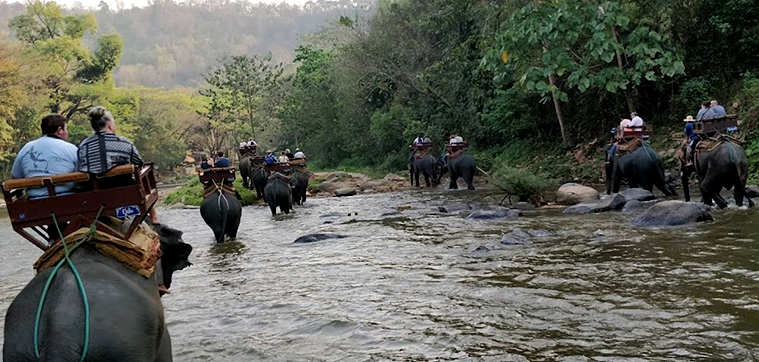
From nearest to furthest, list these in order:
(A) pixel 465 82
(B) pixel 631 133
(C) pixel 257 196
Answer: (B) pixel 631 133
(C) pixel 257 196
(A) pixel 465 82

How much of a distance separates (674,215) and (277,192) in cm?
1027

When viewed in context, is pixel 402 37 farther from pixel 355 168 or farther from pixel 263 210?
pixel 263 210

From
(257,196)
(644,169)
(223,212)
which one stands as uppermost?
(644,169)

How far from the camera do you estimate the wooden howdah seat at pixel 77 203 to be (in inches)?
171

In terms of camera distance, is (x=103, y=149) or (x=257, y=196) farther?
(x=257, y=196)

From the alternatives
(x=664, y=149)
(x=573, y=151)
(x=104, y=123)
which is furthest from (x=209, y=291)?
(x=573, y=151)

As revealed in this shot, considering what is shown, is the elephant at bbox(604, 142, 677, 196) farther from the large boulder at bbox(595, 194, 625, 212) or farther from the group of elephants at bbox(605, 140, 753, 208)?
the large boulder at bbox(595, 194, 625, 212)

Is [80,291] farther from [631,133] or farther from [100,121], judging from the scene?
[631,133]

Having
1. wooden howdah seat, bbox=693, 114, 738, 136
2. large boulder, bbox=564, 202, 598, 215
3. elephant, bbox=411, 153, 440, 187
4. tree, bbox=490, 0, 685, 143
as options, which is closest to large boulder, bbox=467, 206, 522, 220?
large boulder, bbox=564, 202, 598, 215

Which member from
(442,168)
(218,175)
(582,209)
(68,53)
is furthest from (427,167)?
(68,53)

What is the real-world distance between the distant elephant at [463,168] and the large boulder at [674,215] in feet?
38.9

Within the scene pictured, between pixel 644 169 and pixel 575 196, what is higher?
pixel 644 169

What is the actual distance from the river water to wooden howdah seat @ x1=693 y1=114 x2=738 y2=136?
1.32 metres

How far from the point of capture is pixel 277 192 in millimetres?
18047
